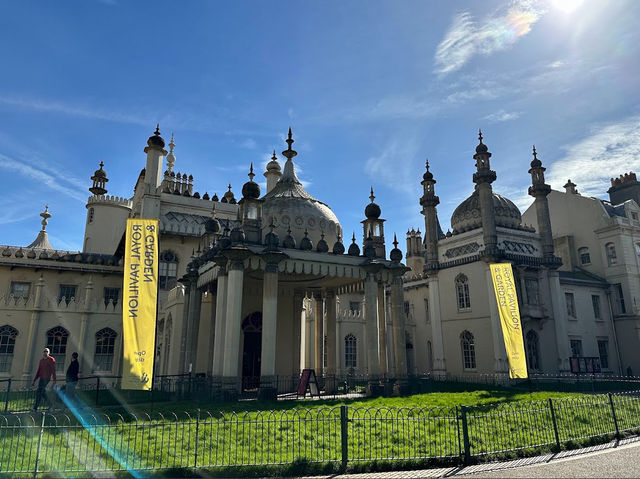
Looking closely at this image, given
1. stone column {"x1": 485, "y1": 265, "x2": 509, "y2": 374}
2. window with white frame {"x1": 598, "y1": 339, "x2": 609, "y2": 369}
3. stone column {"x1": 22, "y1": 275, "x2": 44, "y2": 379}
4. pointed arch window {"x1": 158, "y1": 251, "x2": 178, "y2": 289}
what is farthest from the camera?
window with white frame {"x1": 598, "y1": 339, "x2": 609, "y2": 369}

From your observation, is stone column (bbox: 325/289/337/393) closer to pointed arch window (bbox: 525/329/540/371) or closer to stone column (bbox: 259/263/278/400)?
stone column (bbox: 259/263/278/400)

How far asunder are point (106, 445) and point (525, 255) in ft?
97.5

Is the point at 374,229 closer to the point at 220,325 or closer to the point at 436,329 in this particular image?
the point at 220,325

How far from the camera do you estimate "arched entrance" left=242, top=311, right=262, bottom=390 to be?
22.6 meters

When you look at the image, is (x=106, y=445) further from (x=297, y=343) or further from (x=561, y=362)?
(x=561, y=362)

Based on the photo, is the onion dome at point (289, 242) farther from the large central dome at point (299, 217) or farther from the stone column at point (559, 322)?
the stone column at point (559, 322)

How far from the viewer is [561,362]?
30625mm

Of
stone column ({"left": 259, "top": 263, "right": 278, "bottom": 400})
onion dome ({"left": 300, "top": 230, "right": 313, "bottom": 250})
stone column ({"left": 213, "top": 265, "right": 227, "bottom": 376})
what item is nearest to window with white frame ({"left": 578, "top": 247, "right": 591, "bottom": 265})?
onion dome ({"left": 300, "top": 230, "right": 313, "bottom": 250})

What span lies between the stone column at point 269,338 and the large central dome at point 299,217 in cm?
290

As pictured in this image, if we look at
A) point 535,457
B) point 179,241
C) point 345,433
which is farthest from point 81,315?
point 535,457

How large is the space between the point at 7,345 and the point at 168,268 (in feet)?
35.7

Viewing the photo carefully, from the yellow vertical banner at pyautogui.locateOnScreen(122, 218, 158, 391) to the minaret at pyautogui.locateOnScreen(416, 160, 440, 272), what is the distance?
80.8 feet

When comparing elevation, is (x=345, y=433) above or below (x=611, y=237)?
below

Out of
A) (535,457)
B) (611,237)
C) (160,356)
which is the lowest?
(535,457)
